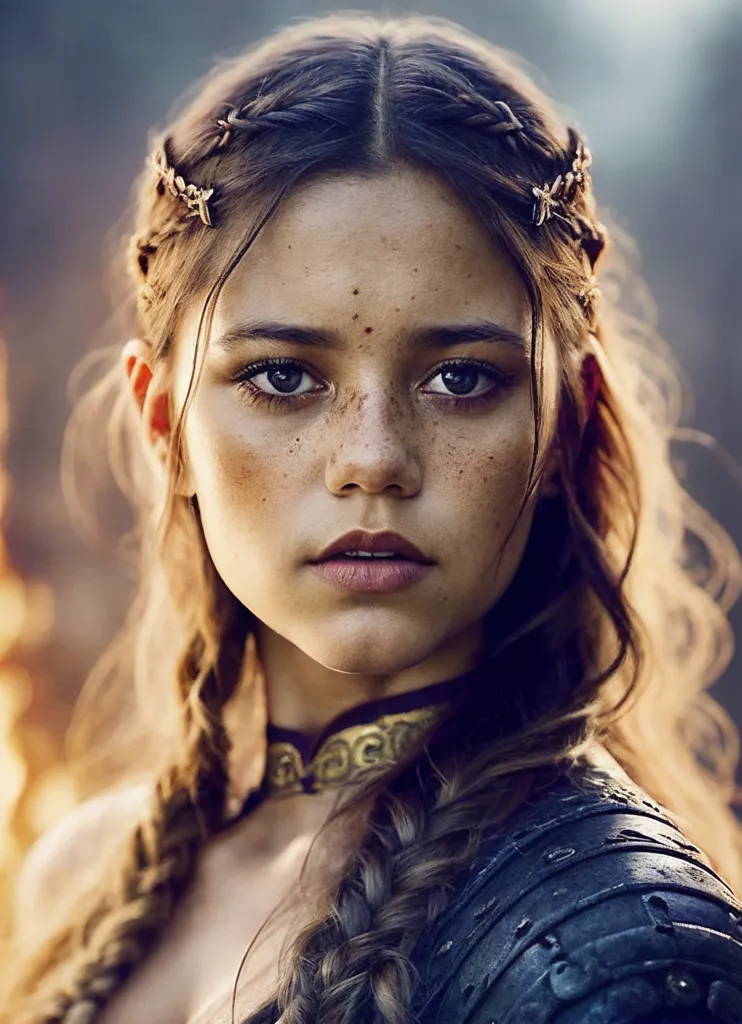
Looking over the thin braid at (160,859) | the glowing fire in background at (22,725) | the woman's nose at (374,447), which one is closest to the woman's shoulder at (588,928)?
the woman's nose at (374,447)

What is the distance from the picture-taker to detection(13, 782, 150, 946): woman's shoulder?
1.36m

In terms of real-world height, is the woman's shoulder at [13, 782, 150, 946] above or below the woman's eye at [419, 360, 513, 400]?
below

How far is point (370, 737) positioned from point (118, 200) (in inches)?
62.0

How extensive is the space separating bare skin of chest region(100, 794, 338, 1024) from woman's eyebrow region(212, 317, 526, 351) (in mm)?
465

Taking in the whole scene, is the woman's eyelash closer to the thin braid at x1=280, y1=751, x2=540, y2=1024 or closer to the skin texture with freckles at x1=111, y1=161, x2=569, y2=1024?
the skin texture with freckles at x1=111, y1=161, x2=569, y2=1024

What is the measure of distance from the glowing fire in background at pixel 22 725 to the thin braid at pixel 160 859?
0.90 m

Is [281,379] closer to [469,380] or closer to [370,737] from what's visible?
[469,380]

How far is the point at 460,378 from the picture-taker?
39.5 inches

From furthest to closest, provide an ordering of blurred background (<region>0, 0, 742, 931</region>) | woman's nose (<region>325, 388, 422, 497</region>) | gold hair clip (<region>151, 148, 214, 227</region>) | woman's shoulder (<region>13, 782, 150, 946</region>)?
blurred background (<region>0, 0, 742, 931</region>) < woman's shoulder (<region>13, 782, 150, 946</region>) < gold hair clip (<region>151, 148, 214, 227</region>) < woman's nose (<region>325, 388, 422, 497</region>)

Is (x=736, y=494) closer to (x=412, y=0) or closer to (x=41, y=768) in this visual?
(x=412, y=0)

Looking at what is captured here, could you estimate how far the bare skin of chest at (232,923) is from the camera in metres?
1.00

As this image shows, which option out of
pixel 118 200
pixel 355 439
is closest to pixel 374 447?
pixel 355 439

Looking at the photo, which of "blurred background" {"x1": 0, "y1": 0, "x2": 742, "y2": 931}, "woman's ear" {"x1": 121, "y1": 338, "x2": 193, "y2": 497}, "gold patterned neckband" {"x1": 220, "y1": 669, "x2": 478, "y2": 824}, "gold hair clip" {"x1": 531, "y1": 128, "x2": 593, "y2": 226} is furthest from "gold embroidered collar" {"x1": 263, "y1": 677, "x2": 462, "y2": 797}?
"blurred background" {"x1": 0, "y1": 0, "x2": 742, "y2": 931}

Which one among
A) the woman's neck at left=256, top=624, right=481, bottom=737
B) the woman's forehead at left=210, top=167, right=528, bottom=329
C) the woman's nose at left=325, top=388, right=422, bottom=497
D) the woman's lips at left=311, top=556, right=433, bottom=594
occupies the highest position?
the woman's forehead at left=210, top=167, right=528, bottom=329
